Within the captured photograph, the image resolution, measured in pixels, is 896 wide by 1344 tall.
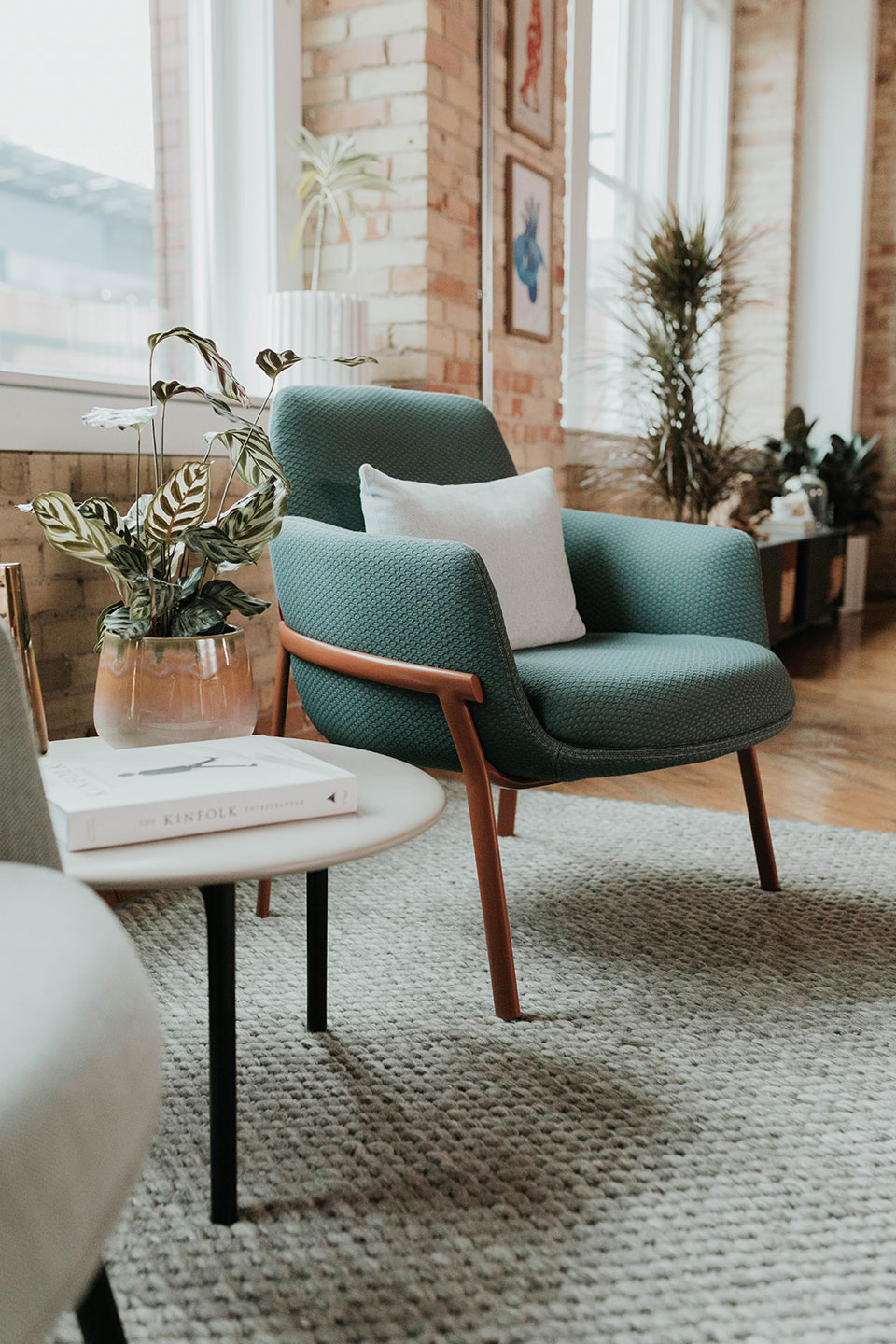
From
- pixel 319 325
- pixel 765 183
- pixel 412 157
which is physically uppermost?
pixel 765 183

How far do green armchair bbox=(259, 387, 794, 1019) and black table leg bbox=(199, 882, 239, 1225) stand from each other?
0.50 m

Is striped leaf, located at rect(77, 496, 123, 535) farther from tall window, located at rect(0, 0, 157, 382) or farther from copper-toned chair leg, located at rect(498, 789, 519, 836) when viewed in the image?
copper-toned chair leg, located at rect(498, 789, 519, 836)

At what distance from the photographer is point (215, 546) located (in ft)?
4.59

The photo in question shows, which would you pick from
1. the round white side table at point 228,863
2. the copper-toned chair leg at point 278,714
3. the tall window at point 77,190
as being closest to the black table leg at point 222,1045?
the round white side table at point 228,863

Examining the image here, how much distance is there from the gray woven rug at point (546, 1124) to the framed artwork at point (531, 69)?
2360mm

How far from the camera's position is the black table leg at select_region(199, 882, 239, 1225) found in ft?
3.36

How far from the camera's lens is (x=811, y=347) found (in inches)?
257

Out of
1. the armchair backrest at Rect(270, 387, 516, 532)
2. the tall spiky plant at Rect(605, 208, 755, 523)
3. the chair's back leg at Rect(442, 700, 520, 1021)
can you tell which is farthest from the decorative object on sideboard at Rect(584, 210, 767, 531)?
the chair's back leg at Rect(442, 700, 520, 1021)

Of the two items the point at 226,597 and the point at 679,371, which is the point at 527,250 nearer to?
the point at 679,371

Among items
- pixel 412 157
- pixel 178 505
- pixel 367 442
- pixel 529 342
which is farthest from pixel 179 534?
pixel 529 342

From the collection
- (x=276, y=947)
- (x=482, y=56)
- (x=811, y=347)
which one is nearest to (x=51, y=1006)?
(x=276, y=947)

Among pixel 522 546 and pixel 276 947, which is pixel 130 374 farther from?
pixel 276 947

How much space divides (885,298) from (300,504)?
6036 millimetres

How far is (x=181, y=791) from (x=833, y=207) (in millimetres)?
6464
